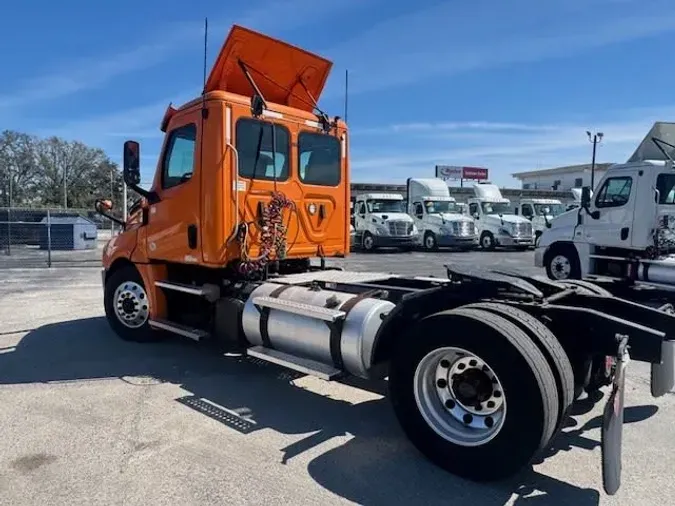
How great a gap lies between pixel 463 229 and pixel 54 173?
61438mm

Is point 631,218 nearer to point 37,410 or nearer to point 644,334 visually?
point 644,334

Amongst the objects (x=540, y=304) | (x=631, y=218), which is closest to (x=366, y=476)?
(x=540, y=304)

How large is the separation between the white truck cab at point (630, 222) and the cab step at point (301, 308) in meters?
8.43

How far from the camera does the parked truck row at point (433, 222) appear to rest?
24.9 metres

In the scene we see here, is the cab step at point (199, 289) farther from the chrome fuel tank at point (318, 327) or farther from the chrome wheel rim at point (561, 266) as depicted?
the chrome wheel rim at point (561, 266)

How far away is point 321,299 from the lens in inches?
192

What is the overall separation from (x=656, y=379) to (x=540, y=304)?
0.98m

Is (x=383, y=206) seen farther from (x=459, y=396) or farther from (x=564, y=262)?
(x=459, y=396)

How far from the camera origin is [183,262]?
239 inches

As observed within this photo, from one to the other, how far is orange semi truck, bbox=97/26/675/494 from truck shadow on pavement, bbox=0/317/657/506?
0.66 feet

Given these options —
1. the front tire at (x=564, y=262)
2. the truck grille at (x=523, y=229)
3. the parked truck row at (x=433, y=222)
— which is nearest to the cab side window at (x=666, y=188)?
the front tire at (x=564, y=262)

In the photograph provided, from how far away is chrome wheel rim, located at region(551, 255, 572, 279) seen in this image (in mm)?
12930

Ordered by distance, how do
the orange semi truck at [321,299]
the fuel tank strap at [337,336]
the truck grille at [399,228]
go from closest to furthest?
1. the orange semi truck at [321,299]
2. the fuel tank strap at [337,336]
3. the truck grille at [399,228]

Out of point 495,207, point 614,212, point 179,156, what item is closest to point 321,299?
point 179,156
